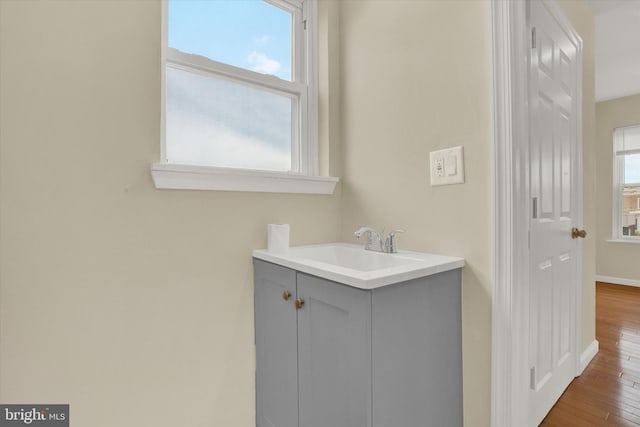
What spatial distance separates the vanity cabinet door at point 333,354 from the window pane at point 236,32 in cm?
113

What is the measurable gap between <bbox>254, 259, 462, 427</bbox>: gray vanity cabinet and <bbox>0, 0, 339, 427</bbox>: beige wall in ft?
0.91

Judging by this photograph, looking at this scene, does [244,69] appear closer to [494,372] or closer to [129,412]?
[129,412]

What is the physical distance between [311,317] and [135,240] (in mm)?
731

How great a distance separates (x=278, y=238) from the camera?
1422mm

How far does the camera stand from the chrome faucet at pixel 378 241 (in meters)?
1.39

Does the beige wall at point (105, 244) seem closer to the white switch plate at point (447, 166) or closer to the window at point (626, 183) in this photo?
the white switch plate at point (447, 166)

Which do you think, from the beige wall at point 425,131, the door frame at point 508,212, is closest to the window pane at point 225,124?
the beige wall at point 425,131

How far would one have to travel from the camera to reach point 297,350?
3.80ft

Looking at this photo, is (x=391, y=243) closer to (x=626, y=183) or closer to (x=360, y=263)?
(x=360, y=263)

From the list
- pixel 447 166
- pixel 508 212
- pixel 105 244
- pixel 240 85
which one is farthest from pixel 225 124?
pixel 508 212

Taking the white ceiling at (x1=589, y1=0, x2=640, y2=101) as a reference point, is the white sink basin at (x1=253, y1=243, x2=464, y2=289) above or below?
below

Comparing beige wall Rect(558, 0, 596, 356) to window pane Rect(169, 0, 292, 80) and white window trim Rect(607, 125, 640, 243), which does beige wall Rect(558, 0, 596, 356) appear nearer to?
window pane Rect(169, 0, 292, 80)

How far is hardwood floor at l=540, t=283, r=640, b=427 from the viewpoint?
1501 millimetres

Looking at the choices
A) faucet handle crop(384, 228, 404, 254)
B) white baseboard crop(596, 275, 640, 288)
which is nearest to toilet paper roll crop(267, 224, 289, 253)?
faucet handle crop(384, 228, 404, 254)
